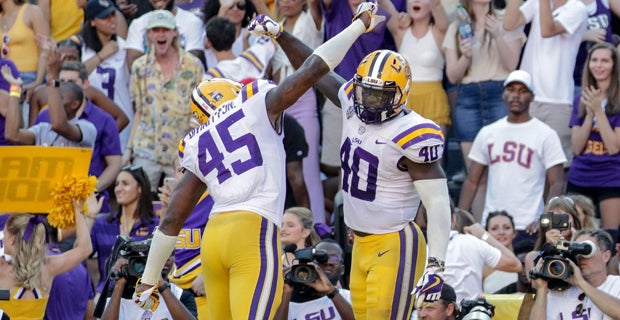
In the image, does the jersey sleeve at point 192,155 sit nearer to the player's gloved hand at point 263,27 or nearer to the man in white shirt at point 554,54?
the player's gloved hand at point 263,27

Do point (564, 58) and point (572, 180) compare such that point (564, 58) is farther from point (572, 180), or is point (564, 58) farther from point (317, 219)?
point (317, 219)

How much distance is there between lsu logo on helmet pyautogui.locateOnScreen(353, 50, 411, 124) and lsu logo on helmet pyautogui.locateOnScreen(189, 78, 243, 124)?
0.77 metres

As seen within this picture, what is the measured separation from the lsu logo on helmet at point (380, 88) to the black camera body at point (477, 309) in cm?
131

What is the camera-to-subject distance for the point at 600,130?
10633mm

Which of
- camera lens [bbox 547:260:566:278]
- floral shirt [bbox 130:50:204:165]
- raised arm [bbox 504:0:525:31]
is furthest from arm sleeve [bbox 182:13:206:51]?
camera lens [bbox 547:260:566:278]

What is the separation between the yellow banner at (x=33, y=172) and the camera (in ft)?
31.0

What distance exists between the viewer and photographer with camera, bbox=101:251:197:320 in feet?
27.8

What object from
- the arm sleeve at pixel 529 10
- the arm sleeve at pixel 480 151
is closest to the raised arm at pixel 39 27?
the arm sleeve at pixel 480 151

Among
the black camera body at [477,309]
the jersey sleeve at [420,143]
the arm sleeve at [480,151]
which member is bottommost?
the black camera body at [477,309]

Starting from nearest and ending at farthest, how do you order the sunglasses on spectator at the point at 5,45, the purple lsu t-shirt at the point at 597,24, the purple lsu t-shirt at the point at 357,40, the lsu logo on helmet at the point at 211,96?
the lsu logo on helmet at the point at 211,96
the purple lsu t-shirt at the point at 357,40
the purple lsu t-shirt at the point at 597,24
the sunglasses on spectator at the point at 5,45

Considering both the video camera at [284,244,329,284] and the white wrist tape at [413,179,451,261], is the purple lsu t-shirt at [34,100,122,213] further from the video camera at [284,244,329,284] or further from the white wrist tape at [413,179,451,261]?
the white wrist tape at [413,179,451,261]

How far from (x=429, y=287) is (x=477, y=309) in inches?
44.5

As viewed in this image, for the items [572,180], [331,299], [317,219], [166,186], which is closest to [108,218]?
[166,186]

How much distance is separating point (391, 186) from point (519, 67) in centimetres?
460
